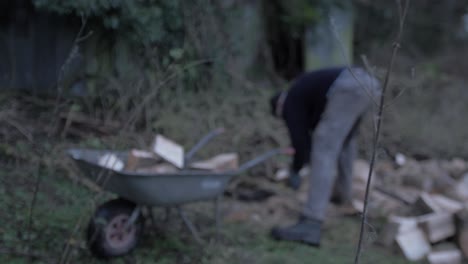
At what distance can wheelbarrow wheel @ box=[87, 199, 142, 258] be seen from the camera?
3.12 m

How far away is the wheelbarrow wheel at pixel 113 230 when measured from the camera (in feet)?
10.2

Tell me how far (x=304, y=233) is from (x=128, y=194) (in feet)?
4.62

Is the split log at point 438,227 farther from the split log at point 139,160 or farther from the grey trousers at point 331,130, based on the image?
the split log at point 139,160

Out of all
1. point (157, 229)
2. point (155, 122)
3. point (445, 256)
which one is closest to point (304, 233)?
point (445, 256)

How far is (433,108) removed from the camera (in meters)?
9.03

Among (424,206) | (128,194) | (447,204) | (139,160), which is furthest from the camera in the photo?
(447,204)

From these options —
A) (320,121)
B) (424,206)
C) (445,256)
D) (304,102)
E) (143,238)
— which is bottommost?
(445,256)

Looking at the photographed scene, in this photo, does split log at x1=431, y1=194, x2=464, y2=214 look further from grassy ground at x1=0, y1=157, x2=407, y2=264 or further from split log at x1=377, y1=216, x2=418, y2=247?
grassy ground at x1=0, y1=157, x2=407, y2=264

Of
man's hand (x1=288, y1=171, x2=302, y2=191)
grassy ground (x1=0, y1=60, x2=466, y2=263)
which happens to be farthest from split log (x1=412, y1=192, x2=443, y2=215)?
man's hand (x1=288, y1=171, x2=302, y2=191)

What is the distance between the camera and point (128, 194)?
3.12m

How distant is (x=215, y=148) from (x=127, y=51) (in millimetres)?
1741

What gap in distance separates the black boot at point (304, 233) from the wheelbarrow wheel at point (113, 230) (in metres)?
1.10

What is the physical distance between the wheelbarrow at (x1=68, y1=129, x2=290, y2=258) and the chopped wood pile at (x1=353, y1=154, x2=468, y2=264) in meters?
1.49

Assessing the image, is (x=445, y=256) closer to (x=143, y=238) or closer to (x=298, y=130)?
(x=298, y=130)
